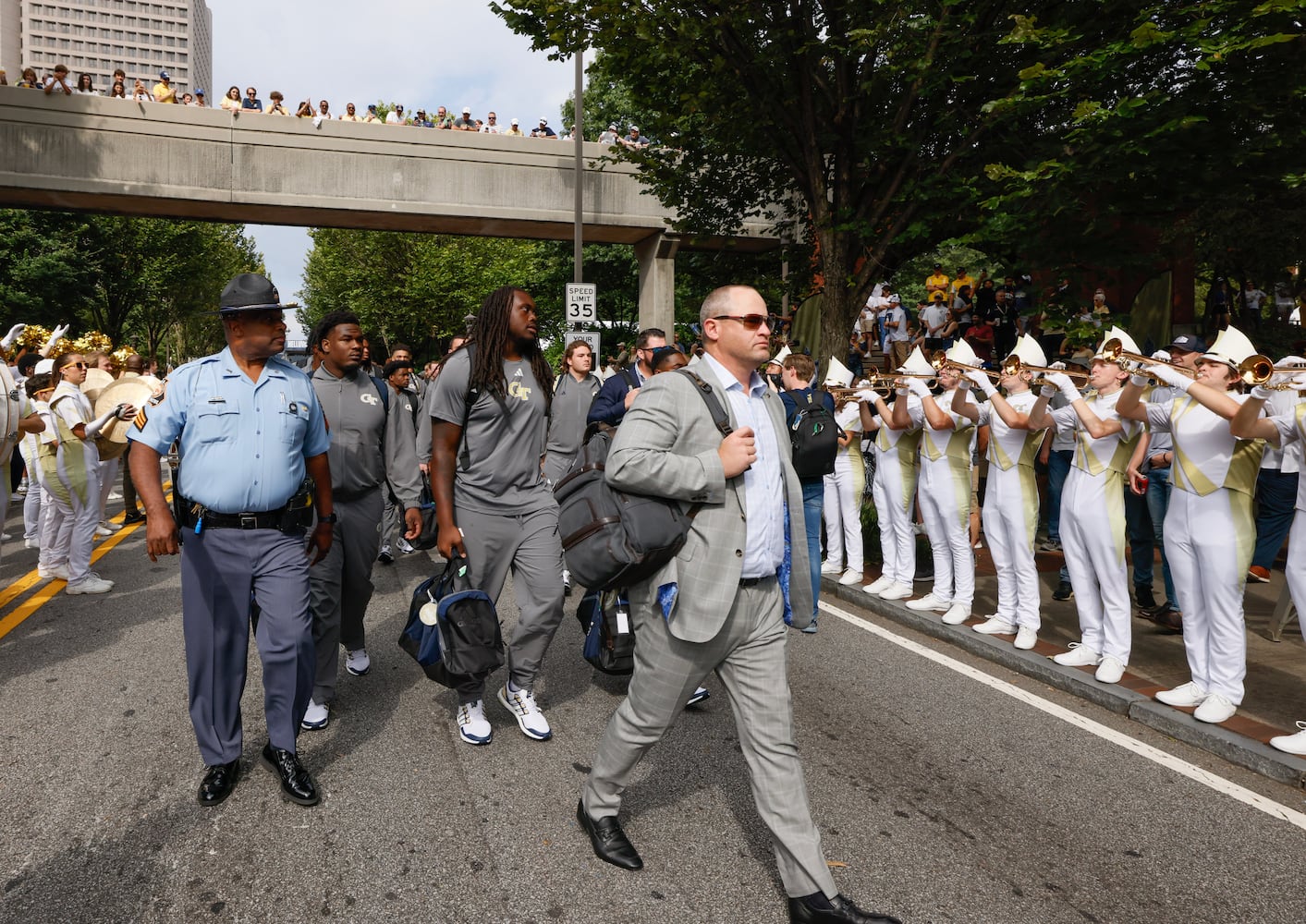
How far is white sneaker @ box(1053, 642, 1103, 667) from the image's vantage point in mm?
5754

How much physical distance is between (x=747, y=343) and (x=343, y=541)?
8.91ft

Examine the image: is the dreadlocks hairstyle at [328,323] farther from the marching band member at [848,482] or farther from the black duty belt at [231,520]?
the marching band member at [848,482]

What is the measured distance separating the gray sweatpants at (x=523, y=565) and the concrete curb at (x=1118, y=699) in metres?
3.07

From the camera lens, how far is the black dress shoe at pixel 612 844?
3.33 m

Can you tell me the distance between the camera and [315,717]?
474 cm

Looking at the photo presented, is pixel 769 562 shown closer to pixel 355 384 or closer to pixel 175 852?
pixel 175 852

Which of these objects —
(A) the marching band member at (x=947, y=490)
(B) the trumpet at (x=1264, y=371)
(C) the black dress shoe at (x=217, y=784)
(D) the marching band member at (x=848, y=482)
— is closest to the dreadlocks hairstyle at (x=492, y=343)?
(C) the black dress shoe at (x=217, y=784)

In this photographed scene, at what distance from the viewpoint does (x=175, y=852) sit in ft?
11.3

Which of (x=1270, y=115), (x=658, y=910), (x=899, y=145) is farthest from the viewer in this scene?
(x=899, y=145)

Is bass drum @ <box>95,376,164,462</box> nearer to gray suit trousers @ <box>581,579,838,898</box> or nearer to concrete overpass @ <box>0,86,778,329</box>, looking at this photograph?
gray suit trousers @ <box>581,579,838,898</box>

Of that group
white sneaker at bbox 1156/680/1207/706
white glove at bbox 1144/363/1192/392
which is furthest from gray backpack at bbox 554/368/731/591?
white sneaker at bbox 1156/680/1207/706

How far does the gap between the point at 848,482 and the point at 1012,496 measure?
6.82 ft

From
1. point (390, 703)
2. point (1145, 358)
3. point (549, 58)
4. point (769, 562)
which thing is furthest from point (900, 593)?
point (549, 58)

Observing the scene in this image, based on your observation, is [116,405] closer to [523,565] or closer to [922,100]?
[523,565]
